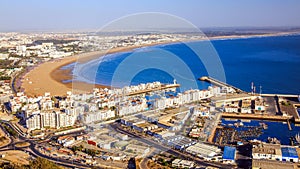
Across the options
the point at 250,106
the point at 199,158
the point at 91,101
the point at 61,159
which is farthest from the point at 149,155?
the point at 250,106

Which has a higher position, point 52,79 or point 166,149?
point 52,79

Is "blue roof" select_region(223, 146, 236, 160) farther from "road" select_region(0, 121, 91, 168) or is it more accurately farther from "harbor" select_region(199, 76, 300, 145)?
"road" select_region(0, 121, 91, 168)

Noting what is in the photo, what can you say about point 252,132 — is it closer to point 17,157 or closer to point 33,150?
point 33,150

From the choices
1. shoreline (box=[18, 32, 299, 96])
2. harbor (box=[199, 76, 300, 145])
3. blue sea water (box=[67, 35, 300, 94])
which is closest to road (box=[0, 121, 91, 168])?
harbor (box=[199, 76, 300, 145])

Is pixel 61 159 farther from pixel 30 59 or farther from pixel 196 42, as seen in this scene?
pixel 196 42

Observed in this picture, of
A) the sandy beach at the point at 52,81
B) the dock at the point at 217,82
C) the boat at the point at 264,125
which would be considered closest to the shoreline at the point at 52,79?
the sandy beach at the point at 52,81

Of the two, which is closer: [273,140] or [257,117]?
[273,140]

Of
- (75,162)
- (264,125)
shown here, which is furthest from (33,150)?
(264,125)
